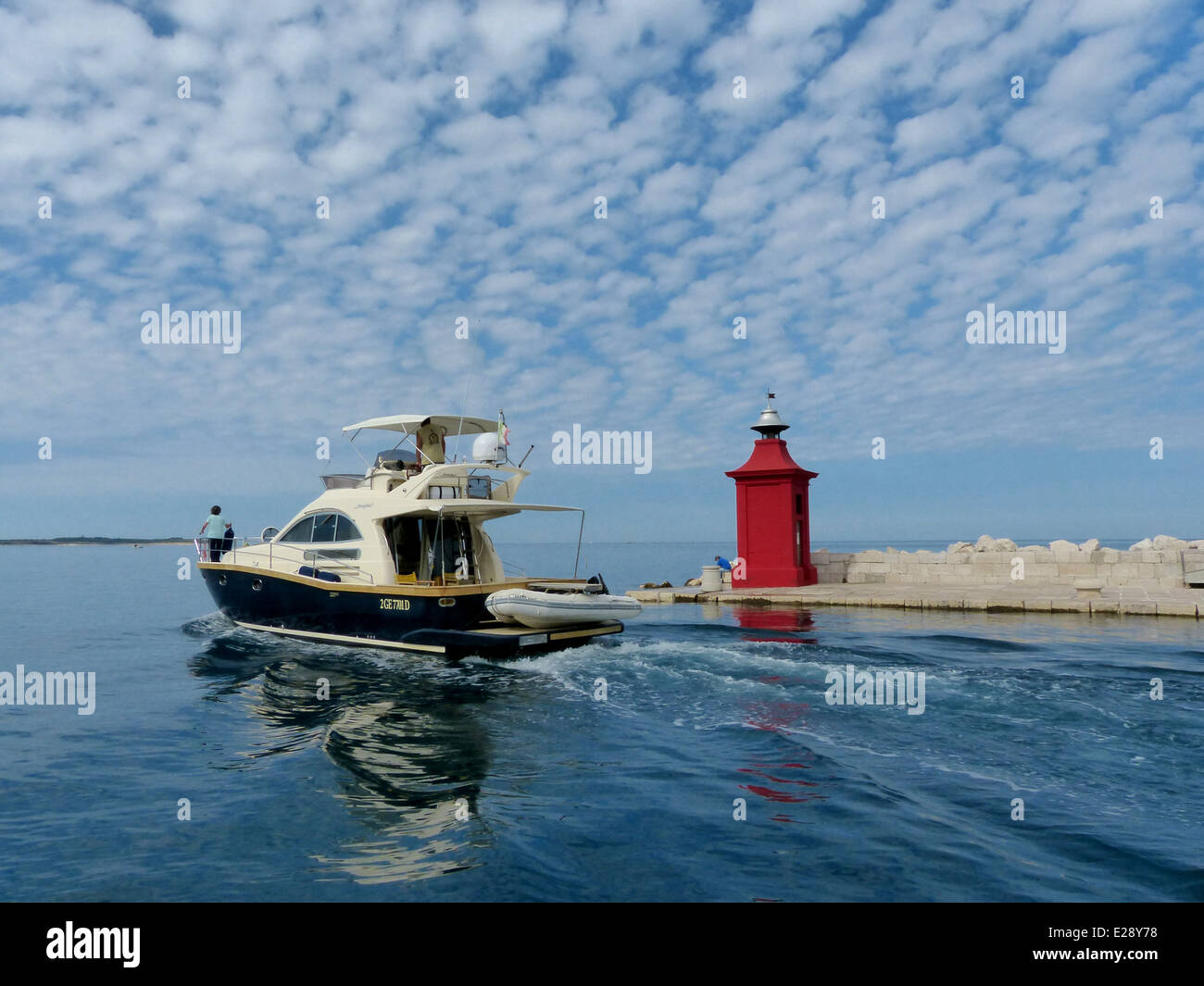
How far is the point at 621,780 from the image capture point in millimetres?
6922

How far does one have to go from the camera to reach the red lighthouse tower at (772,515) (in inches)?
1016

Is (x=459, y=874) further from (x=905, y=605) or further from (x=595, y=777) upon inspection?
(x=905, y=605)

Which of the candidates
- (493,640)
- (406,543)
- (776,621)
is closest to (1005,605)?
(776,621)

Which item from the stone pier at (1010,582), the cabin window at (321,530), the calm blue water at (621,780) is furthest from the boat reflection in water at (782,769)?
the stone pier at (1010,582)

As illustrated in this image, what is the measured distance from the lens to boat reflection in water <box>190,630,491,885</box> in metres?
5.45

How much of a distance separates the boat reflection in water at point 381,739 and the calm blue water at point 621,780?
0.14ft

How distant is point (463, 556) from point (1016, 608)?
47.2ft

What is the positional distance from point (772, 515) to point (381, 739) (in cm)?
1969

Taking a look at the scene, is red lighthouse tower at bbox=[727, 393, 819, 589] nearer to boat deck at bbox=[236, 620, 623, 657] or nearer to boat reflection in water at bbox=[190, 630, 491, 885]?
boat deck at bbox=[236, 620, 623, 657]

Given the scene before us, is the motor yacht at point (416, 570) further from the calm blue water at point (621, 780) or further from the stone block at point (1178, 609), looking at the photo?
the stone block at point (1178, 609)

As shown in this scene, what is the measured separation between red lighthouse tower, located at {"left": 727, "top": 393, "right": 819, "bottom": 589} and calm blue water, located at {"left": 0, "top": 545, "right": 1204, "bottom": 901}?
12.5 metres

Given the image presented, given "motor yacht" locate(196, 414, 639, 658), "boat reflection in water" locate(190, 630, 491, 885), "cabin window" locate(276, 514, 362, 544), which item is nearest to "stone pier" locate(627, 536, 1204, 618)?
"motor yacht" locate(196, 414, 639, 658)
